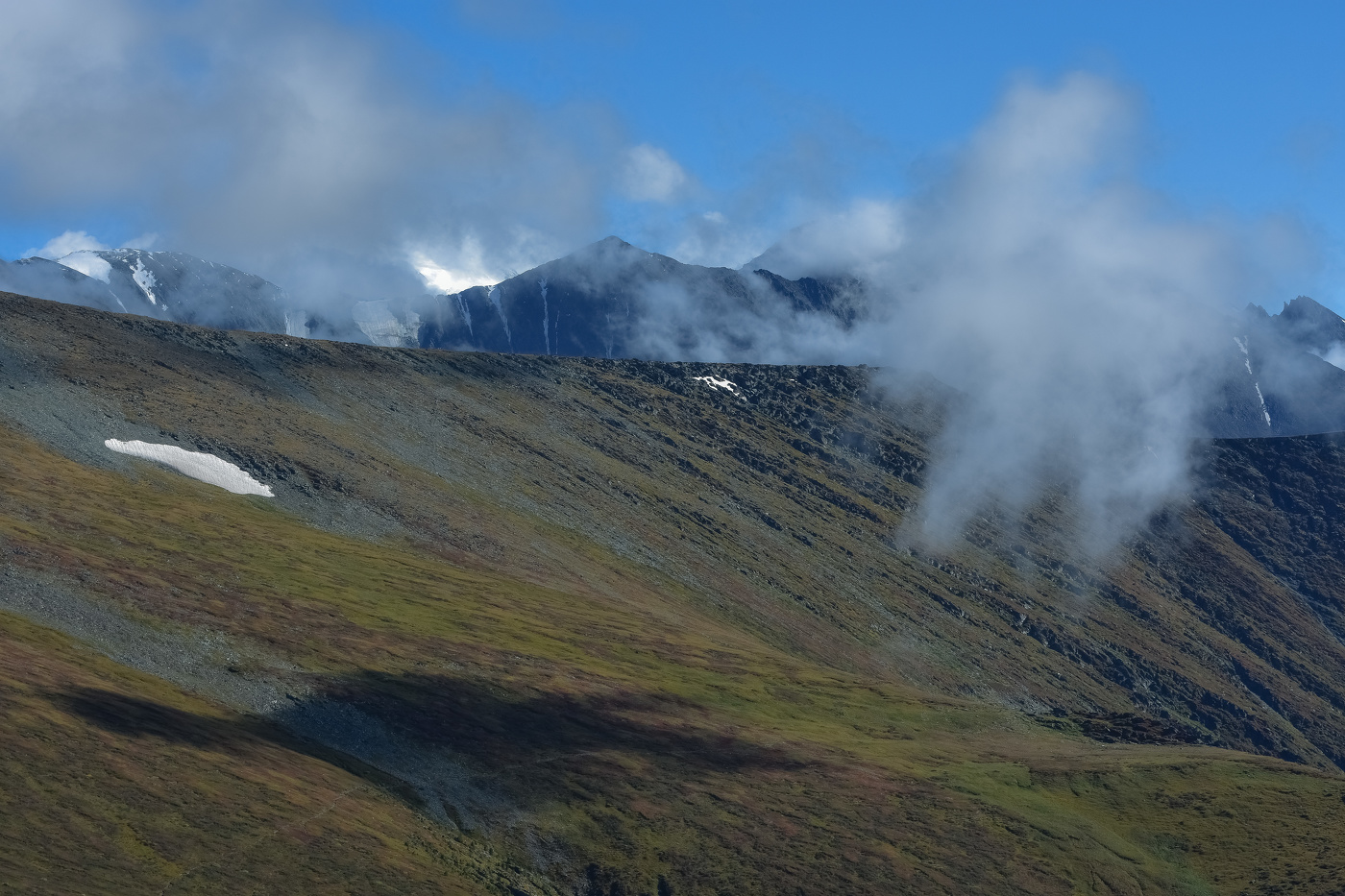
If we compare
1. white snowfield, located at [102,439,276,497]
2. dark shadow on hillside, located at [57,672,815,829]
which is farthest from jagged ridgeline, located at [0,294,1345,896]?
white snowfield, located at [102,439,276,497]

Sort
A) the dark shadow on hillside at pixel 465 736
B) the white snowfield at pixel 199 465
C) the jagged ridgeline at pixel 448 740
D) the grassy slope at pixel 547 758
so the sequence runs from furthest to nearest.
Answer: the white snowfield at pixel 199 465 → the dark shadow on hillside at pixel 465 736 → the jagged ridgeline at pixel 448 740 → the grassy slope at pixel 547 758

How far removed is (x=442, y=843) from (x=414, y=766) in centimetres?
1318

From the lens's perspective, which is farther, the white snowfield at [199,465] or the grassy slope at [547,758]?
the white snowfield at [199,465]

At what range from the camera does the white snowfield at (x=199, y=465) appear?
16662 cm

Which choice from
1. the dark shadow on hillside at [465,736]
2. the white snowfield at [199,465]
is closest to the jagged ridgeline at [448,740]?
the dark shadow on hillside at [465,736]

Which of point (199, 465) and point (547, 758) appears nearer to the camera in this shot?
point (547, 758)

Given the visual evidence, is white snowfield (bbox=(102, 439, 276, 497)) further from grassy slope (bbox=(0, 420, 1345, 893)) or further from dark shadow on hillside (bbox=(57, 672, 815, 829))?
dark shadow on hillside (bbox=(57, 672, 815, 829))

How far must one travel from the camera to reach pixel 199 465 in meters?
170

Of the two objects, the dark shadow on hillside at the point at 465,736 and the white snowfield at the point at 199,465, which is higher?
the white snowfield at the point at 199,465

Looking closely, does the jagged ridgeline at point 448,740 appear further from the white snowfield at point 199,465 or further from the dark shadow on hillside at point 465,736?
the white snowfield at point 199,465

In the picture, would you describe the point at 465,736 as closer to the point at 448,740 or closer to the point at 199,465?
the point at 448,740

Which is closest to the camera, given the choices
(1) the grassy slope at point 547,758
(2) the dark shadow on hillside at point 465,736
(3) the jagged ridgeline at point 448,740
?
(1) the grassy slope at point 547,758

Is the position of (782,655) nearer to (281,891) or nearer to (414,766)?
(414,766)

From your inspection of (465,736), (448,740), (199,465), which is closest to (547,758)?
(465,736)
